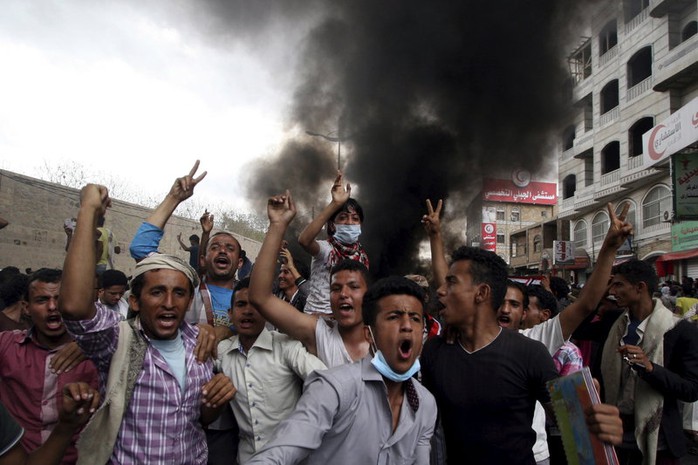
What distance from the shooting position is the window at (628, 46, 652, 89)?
2244cm

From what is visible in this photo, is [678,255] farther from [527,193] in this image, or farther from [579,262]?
[527,193]

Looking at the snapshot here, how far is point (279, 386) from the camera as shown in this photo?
7.28ft

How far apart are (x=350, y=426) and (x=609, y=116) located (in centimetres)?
2730

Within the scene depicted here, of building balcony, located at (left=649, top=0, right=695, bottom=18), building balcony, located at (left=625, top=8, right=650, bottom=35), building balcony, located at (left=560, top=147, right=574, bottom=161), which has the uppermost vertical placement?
building balcony, located at (left=625, top=8, right=650, bottom=35)

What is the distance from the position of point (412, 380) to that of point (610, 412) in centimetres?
65

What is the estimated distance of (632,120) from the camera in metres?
22.5

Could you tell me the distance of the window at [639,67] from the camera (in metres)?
22.4

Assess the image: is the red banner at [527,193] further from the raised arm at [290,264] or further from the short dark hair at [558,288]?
the raised arm at [290,264]

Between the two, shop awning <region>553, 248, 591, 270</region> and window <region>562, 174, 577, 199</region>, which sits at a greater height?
window <region>562, 174, 577, 199</region>

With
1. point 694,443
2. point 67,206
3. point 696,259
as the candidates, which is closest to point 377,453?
point 694,443

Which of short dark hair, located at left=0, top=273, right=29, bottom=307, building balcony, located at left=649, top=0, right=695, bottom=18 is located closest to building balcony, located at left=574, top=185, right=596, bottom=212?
building balcony, located at left=649, top=0, right=695, bottom=18

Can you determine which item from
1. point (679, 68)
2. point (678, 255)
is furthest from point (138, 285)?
point (679, 68)

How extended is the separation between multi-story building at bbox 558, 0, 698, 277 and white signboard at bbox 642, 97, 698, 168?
0.21ft

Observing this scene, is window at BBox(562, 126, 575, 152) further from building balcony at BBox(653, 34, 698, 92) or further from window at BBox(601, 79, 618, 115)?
building balcony at BBox(653, 34, 698, 92)
